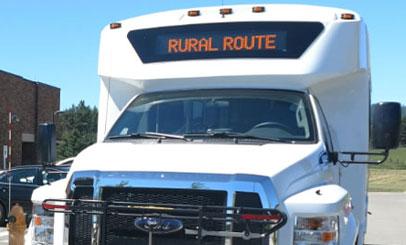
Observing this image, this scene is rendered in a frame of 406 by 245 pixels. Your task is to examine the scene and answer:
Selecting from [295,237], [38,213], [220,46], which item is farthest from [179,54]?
[295,237]

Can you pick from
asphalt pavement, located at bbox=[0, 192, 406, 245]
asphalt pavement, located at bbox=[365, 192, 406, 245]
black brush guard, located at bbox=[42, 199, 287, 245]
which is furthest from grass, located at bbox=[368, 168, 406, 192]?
black brush guard, located at bbox=[42, 199, 287, 245]

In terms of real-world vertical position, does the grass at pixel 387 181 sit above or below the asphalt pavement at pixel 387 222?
below

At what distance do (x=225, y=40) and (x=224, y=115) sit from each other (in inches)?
35.5

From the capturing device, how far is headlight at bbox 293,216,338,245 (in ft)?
15.6

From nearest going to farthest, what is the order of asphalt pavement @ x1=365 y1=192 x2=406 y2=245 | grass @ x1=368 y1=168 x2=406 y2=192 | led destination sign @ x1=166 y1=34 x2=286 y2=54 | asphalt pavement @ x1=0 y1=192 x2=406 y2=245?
led destination sign @ x1=166 y1=34 x2=286 y2=54, asphalt pavement @ x1=0 y1=192 x2=406 y2=245, asphalt pavement @ x1=365 y1=192 x2=406 y2=245, grass @ x1=368 y1=168 x2=406 y2=192

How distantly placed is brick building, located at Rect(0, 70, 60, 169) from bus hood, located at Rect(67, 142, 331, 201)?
3820 centimetres

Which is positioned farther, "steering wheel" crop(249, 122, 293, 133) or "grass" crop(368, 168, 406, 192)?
"grass" crop(368, 168, 406, 192)

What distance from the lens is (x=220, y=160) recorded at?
5059 mm

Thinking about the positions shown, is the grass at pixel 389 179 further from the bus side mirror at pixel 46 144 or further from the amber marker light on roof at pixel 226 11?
the bus side mirror at pixel 46 144

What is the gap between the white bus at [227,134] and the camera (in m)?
4.81

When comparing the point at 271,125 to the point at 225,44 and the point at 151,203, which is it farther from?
the point at 151,203

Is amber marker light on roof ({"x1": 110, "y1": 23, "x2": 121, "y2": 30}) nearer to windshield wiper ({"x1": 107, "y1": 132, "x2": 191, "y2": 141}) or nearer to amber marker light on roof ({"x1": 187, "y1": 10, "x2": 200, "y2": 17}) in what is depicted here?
amber marker light on roof ({"x1": 187, "y1": 10, "x2": 200, "y2": 17})

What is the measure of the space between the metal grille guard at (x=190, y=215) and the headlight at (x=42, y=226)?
0.43 m

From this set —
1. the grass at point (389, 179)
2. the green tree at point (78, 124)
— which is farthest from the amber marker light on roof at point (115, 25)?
the green tree at point (78, 124)
